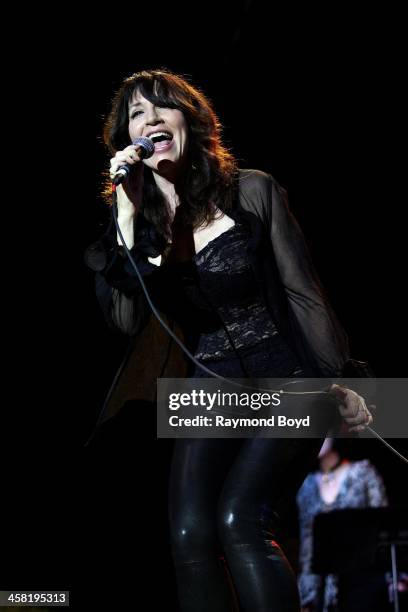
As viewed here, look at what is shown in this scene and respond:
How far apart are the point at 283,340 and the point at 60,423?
2281 mm

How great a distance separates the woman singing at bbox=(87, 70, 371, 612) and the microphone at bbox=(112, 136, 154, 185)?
0.02m

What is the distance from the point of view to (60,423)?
12.5 ft

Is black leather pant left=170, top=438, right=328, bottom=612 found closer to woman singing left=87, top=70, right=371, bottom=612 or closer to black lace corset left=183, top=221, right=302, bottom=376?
woman singing left=87, top=70, right=371, bottom=612

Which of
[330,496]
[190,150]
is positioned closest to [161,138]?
[190,150]

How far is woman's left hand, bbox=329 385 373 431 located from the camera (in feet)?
5.55

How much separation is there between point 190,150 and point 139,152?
0.29m

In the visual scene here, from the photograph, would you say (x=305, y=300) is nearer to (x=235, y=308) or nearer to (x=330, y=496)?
(x=235, y=308)

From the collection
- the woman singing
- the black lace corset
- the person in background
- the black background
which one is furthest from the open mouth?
the person in background

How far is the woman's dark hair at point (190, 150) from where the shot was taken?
6.62 feet

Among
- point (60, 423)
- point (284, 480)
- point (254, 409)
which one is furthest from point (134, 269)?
point (60, 423)

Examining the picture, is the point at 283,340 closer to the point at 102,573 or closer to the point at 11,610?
the point at 11,610

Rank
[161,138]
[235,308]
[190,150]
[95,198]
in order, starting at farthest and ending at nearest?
[95,198] → [190,150] → [161,138] → [235,308]

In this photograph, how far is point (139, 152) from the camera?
185 centimetres

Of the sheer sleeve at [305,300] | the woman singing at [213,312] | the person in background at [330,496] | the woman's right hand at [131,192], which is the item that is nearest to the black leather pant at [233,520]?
the woman singing at [213,312]
